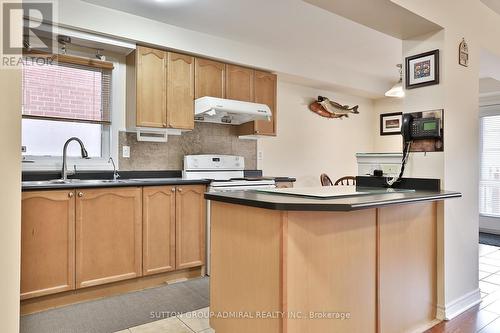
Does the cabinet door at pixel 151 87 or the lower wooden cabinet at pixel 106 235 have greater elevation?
the cabinet door at pixel 151 87

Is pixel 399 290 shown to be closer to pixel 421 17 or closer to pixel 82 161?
pixel 421 17

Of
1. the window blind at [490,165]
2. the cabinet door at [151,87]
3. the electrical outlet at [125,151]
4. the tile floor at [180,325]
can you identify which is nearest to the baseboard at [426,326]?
the tile floor at [180,325]

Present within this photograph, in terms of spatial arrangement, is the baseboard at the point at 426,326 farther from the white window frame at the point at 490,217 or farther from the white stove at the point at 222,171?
the white window frame at the point at 490,217

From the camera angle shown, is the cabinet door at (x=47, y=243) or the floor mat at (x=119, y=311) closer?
the floor mat at (x=119, y=311)

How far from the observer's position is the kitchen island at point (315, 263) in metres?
1.55

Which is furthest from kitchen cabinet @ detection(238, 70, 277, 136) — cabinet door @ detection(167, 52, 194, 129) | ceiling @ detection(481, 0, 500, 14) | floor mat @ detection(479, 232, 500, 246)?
floor mat @ detection(479, 232, 500, 246)

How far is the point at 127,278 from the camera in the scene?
283cm

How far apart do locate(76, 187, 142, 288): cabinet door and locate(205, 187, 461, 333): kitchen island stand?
1160mm

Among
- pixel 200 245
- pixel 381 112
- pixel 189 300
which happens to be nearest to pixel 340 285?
pixel 189 300

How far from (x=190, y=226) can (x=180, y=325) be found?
3.48ft

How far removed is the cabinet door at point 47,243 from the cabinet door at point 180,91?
1279 millimetres

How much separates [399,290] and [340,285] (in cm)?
54

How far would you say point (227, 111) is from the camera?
351 cm

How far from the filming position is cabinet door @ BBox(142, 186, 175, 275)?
9.63 feet
